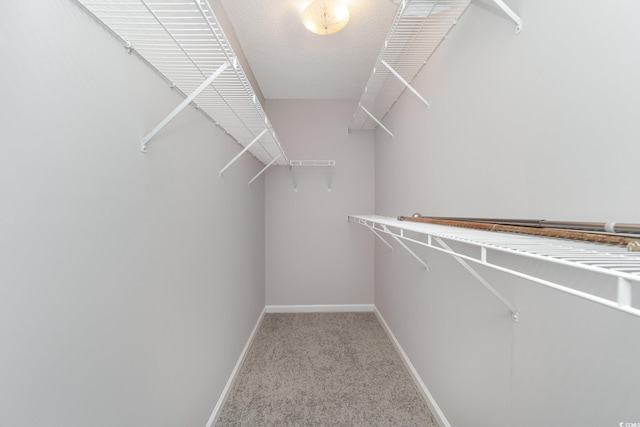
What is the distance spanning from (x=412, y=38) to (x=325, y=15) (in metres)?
0.54

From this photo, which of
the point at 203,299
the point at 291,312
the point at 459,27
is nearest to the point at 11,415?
the point at 203,299

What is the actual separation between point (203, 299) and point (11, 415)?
0.88 meters

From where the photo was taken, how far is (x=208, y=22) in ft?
2.23

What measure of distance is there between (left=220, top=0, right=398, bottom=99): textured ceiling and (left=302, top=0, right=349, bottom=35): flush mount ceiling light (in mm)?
145

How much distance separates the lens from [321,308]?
303 centimetres

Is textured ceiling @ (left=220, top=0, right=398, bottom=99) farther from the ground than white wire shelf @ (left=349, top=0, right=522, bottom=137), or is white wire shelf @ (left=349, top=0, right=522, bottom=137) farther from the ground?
textured ceiling @ (left=220, top=0, right=398, bottom=99)

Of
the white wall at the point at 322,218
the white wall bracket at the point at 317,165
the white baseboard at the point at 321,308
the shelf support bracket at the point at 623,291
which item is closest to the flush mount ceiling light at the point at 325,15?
the white wall bracket at the point at 317,165

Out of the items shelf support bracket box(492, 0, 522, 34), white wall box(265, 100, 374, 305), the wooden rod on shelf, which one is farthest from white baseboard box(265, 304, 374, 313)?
shelf support bracket box(492, 0, 522, 34)

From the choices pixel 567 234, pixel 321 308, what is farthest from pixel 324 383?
pixel 567 234

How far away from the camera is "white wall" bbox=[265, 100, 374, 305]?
2990 millimetres

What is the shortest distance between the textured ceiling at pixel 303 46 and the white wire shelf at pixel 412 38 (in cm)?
41

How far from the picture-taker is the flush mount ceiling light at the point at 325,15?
4.85ft

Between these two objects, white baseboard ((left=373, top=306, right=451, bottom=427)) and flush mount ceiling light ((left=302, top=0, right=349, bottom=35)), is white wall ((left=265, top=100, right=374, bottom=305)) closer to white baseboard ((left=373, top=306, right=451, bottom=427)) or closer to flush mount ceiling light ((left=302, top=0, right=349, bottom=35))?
white baseboard ((left=373, top=306, right=451, bottom=427))

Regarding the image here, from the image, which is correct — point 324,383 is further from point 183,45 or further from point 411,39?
point 411,39
